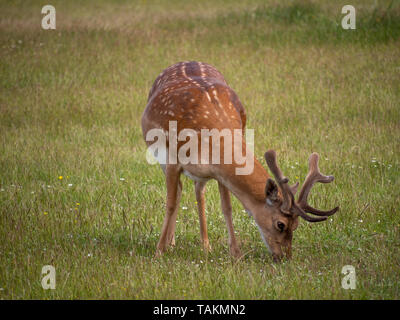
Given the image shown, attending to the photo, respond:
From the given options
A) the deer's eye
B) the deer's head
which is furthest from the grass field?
the deer's eye

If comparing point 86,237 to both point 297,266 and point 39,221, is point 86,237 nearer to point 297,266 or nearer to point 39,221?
point 39,221

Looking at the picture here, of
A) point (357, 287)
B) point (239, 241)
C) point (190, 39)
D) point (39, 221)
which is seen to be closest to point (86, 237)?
point (39, 221)

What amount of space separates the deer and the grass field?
296mm

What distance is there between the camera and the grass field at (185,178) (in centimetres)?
574

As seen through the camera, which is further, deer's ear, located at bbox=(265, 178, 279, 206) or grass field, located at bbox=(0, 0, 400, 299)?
grass field, located at bbox=(0, 0, 400, 299)

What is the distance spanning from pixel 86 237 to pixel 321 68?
312 inches

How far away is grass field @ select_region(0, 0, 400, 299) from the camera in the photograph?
574 cm

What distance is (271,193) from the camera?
18.3ft

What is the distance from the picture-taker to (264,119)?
432 inches

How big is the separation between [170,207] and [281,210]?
1.33 meters

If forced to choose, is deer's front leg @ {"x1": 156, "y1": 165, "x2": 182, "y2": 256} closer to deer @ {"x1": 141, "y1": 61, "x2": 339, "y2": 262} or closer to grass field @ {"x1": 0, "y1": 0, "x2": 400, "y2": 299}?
deer @ {"x1": 141, "y1": 61, "x2": 339, "y2": 262}

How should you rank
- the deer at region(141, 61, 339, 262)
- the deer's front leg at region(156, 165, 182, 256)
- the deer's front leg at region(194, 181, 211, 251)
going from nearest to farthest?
1. the deer at region(141, 61, 339, 262)
2. the deer's front leg at region(156, 165, 182, 256)
3. the deer's front leg at region(194, 181, 211, 251)

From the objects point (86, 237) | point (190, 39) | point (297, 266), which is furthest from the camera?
point (190, 39)
